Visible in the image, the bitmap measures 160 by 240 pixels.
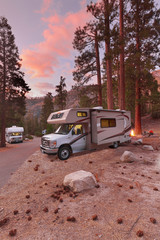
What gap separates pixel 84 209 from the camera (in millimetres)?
3236

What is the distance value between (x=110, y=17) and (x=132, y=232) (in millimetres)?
14406

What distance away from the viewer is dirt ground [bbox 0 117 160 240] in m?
2.56

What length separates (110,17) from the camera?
1123 centimetres

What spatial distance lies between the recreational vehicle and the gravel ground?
8.78ft

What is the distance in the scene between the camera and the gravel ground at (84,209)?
101 inches

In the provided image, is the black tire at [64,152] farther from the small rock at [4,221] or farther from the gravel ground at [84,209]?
the small rock at [4,221]

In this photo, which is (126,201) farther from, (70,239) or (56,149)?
(56,149)

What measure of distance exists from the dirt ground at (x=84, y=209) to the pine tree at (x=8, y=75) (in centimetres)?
1381

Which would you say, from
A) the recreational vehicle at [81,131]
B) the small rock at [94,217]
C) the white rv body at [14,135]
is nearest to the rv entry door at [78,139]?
the recreational vehicle at [81,131]

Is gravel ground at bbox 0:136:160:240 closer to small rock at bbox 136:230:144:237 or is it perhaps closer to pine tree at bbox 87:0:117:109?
small rock at bbox 136:230:144:237

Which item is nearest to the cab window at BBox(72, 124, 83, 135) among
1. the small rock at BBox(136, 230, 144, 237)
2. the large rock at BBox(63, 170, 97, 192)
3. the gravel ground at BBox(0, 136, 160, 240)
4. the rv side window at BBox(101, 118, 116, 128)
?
the rv side window at BBox(101, 118, 116, 128)

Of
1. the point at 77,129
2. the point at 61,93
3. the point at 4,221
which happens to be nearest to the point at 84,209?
the point at 4,221

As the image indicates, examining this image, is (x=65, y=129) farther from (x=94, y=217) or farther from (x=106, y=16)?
(x=106, y=16)

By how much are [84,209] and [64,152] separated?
4.87 meters
